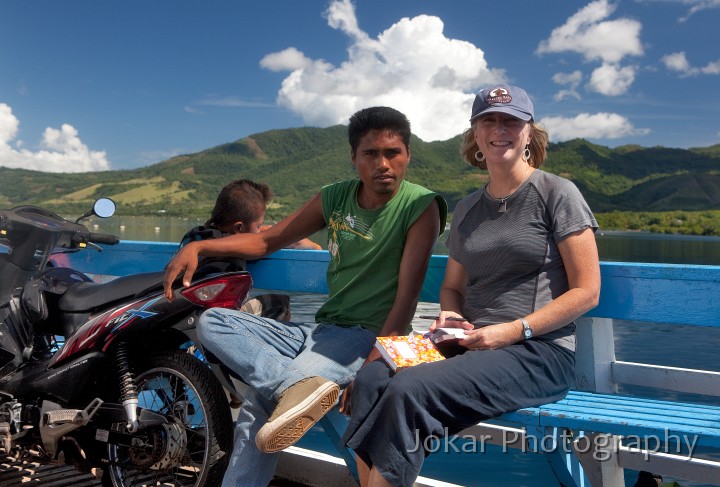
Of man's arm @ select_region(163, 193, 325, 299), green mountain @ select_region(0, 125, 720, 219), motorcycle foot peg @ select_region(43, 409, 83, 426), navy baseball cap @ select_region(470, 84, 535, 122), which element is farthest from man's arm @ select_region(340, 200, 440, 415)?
green mountain @ select_region(0, 125, 720, 219)

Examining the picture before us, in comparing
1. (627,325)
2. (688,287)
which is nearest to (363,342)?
(688,287)

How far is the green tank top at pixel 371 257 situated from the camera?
256cm

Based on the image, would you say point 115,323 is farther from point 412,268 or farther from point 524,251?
point 524,251

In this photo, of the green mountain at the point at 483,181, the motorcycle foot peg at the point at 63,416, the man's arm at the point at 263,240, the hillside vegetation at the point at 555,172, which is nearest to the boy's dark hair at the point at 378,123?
the man's arm at the point at 263,240

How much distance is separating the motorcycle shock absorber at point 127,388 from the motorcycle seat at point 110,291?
0.18 metres

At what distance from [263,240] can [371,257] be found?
60 centimetres

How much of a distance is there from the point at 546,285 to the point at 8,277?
80.4 inches

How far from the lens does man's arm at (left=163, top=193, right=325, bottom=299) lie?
8.90 ft

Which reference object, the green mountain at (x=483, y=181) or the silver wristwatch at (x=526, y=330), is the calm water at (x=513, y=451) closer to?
the silver wristwatch at (x=526, y=330)

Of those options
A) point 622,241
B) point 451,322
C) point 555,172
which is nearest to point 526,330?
point 451,322

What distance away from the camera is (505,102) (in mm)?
2357

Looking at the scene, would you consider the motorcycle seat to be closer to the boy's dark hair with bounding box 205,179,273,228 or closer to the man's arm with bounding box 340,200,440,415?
the boy's dark hair with bounding box 205,179,273,228

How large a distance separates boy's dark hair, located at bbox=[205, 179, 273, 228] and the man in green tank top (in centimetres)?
21

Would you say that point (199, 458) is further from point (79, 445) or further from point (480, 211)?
point (480, 211)
